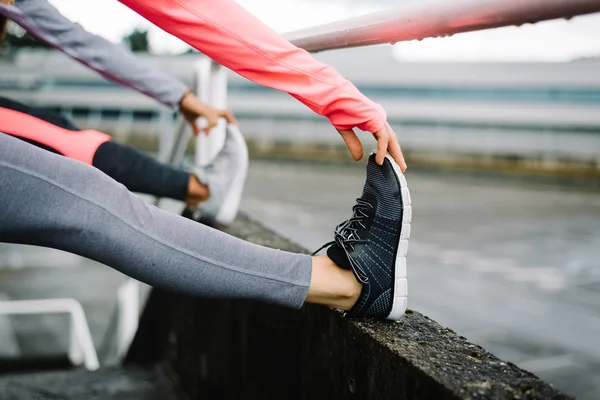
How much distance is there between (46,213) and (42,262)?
14.3 ft

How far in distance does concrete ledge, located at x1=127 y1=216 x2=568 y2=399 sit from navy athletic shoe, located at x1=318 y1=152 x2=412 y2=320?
4 centimetres

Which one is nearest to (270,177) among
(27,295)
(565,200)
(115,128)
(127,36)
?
(565,200)

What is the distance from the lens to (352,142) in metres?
1.08

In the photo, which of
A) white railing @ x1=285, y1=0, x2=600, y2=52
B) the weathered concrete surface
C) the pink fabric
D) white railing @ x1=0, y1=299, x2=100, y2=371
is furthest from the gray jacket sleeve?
white railing @ x1=0, y1=299, x2=100, y2=371

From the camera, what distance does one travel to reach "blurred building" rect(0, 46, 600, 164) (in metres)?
22.1

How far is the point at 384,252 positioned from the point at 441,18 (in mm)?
423

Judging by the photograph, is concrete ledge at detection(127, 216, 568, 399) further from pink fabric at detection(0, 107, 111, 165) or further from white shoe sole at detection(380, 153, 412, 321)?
pink fabric at detection(0, 107, 111, 165)

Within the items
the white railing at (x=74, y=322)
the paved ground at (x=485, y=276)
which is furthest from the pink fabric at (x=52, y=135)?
the paved ground at (x=485, y=276)

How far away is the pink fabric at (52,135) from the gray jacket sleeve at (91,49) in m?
0.28

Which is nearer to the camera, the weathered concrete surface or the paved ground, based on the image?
the weathered concrete surface

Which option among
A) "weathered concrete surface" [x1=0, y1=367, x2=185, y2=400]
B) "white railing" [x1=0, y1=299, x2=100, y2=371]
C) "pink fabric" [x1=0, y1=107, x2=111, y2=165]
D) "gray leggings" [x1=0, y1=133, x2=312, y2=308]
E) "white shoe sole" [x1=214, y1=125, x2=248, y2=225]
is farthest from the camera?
"white railing" [x1=0, y1=299, x2=100, y2=371]

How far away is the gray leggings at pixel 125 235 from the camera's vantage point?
34.9 inches

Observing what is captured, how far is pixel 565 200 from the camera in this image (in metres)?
10.2

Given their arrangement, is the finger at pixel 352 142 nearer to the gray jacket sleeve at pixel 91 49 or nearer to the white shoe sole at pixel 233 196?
the white shoe sole at pixel 233 196
